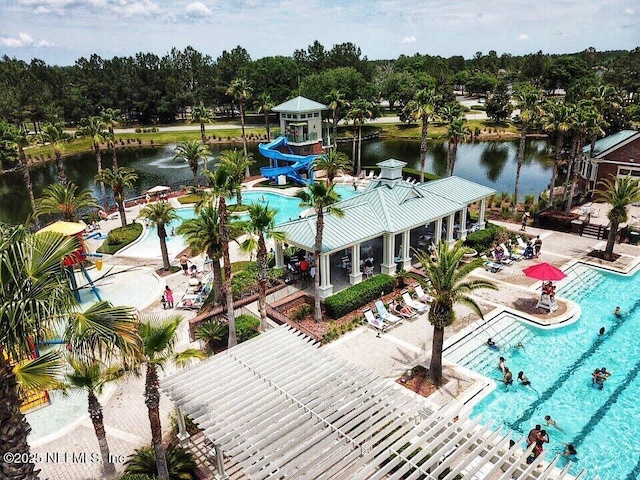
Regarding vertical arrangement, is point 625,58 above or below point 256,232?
above

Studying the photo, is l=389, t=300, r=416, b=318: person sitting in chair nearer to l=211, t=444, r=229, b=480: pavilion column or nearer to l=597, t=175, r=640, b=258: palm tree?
l=211, t=444, r=229, b=480: pavilion column

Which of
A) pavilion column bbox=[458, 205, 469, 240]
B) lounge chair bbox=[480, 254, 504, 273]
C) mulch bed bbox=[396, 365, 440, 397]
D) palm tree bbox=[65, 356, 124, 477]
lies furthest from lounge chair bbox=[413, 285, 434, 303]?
palm tree bbox=[65, 356, 124, 477]

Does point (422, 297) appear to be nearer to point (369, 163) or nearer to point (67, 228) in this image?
point (67, 228)

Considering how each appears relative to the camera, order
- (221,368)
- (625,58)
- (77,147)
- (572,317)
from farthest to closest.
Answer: (625,58) < (77,147) < (572,317) < (221,368)

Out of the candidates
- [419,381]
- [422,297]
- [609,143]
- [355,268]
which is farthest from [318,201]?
[609,143]

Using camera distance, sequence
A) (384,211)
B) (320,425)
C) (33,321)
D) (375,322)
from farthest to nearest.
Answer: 1. (384,211)
2. (375,322)
3. (320,425)
4. (33,321)

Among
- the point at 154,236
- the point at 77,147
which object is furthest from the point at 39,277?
the point at 77,147

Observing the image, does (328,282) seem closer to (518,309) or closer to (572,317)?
(518,309)

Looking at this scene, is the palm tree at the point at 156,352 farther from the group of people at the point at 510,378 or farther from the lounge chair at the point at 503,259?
the lounge chair at the point at 503,259
